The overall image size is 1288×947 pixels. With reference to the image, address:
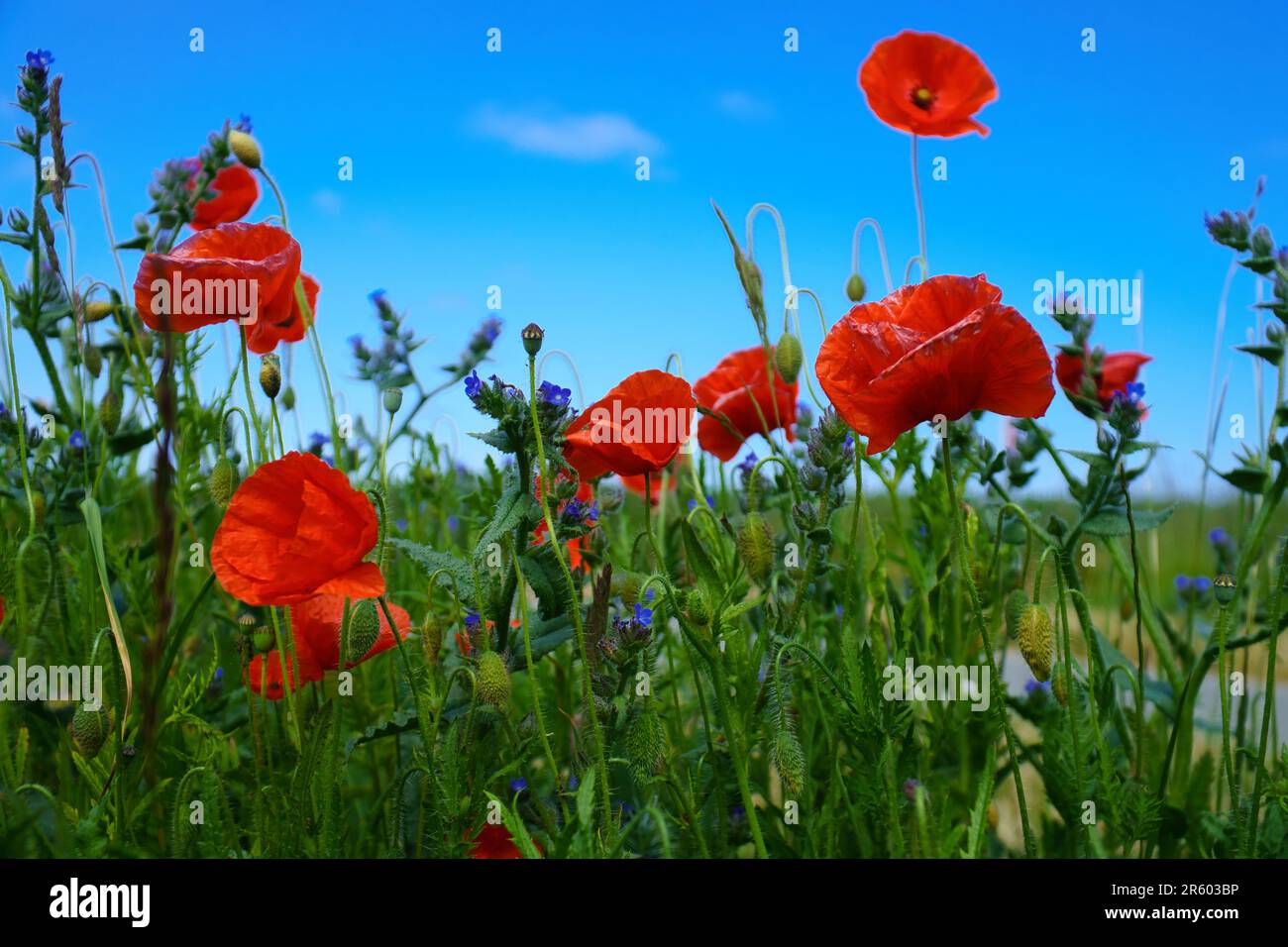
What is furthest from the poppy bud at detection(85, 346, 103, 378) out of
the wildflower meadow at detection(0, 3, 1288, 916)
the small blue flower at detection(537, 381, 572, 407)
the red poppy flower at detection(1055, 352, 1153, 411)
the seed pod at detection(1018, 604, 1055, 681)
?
the red poppy flower at detection(1055, 352, 1153, 411)

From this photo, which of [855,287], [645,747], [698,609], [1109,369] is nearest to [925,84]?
[855,287]

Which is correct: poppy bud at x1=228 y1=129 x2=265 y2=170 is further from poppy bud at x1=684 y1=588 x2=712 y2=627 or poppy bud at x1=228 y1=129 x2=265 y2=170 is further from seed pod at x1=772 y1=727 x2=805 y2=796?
seed pod at x1=772 y1=727 x2=805 y2=796

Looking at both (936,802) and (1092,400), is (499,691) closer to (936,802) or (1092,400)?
(936,802)

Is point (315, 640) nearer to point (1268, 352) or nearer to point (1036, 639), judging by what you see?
Result: point (1036, 639)

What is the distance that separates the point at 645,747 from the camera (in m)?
0.90

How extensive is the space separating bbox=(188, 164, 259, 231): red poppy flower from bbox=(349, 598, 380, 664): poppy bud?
2.26 feet

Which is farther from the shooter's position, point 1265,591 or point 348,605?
point 1265,591

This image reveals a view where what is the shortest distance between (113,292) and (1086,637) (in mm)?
1173

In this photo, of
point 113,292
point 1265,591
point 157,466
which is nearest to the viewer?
point 157,466

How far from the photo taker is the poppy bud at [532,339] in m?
0.82

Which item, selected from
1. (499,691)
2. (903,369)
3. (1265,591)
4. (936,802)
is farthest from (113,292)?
A: (1265,591)

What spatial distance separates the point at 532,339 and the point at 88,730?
505 millimetres
